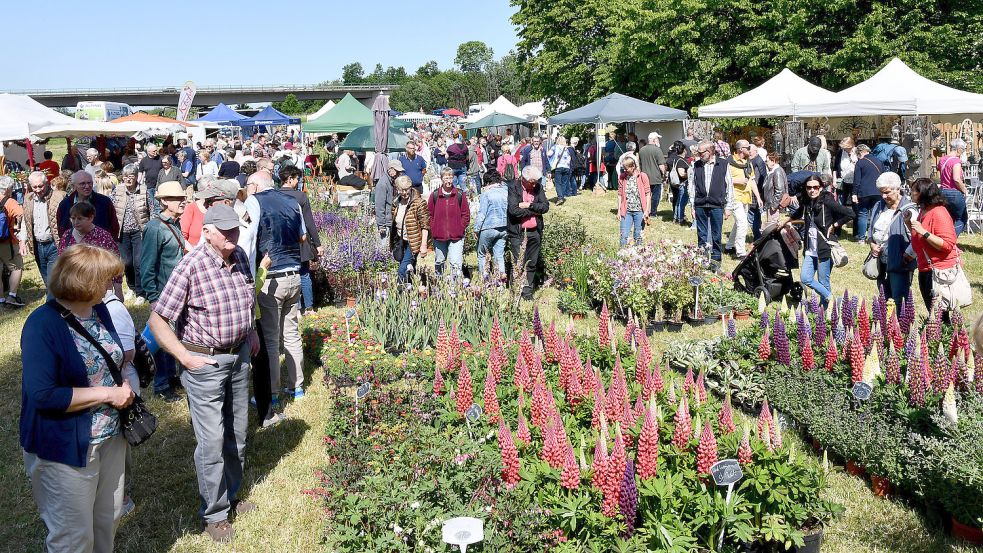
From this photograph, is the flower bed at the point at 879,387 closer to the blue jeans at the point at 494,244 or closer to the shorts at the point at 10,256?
the blue jeans at the point at 494,244

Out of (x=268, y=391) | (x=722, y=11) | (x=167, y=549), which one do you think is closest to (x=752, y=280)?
(x=268, y=391)

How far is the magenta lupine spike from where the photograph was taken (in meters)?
3.43

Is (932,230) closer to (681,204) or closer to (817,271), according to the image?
(817,271)

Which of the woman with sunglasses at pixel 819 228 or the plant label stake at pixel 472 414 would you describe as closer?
the plant label stake at pixel 472 414

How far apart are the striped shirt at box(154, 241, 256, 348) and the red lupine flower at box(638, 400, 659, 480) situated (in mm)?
2283

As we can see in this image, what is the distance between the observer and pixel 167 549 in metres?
4.31

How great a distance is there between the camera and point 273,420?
6.02 m

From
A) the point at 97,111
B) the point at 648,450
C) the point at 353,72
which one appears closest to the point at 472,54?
the point at 353,72

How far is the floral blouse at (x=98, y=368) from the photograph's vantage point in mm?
3354

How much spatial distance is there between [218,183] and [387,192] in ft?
18.7

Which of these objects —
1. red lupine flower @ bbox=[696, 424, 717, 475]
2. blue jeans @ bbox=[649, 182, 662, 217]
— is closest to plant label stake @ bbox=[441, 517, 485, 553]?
red lupine flower @ bbox=[696, 424, 717, 475]

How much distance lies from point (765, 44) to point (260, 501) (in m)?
25.3

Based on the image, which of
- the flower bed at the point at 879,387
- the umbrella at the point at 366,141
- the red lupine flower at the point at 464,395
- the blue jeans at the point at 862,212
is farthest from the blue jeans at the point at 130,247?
the blue jeans at the point at 862,212

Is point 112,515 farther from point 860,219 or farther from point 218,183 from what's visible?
point 860,219
